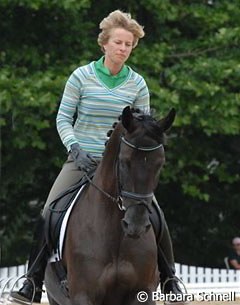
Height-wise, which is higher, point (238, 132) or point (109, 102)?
point (109, 102)

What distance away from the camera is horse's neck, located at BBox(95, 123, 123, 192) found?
6.44 metres

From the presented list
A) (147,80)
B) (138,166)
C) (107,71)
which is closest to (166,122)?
(138,166)

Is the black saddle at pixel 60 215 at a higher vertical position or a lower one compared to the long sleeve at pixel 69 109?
lower

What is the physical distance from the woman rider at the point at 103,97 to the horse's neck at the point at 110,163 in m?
0.29

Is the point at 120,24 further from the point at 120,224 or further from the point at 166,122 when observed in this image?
the point at 120,224

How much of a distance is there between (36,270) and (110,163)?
1.21 metres

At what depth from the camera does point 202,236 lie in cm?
1778

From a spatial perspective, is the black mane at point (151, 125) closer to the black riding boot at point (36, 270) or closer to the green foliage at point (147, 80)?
the black riding boot at point (36, 270)

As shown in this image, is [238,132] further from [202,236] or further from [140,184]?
[140,184]

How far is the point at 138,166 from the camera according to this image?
608cm

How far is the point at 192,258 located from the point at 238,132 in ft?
11.1

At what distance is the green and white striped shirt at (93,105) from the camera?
6945 millimetres

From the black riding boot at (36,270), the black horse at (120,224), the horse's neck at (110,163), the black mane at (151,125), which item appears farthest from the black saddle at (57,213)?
the black mane at (151,125)

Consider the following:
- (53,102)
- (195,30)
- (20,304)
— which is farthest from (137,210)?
(195,30)
